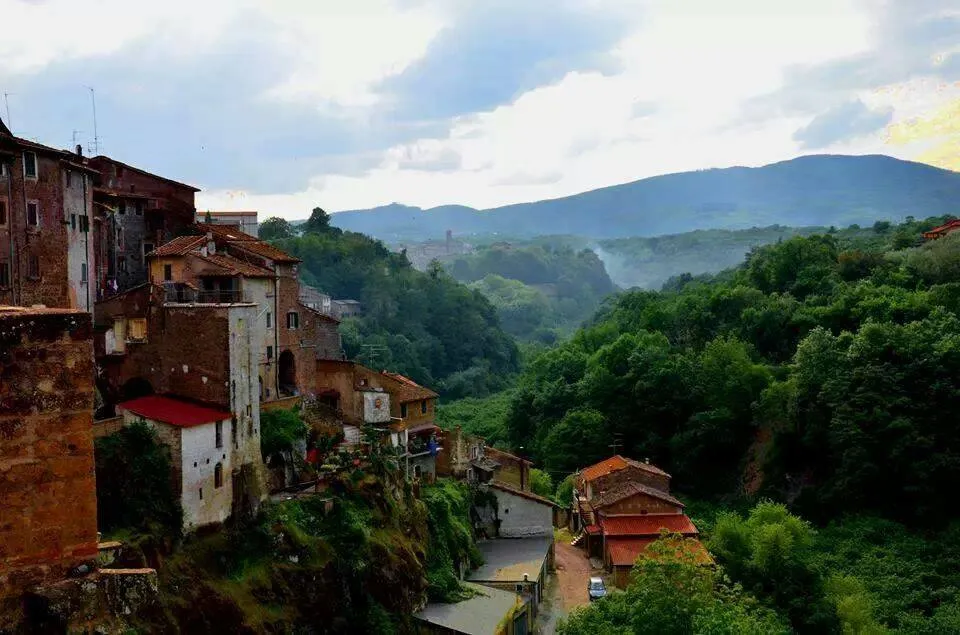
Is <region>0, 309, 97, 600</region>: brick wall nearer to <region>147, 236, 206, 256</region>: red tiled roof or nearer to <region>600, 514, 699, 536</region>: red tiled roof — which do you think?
<region>147, 236, 206, 256</region>: red tiled roof

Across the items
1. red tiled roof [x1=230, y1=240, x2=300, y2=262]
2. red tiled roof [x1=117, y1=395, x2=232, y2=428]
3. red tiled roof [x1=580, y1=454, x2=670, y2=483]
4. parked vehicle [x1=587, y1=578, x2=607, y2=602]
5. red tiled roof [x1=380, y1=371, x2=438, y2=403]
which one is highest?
red tiled roof [x1=230, y1=240, x2=300, y2=262]

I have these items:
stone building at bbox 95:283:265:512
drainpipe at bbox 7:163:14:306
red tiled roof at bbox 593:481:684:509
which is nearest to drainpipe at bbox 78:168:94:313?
stone building at bbox 95:283:265:512

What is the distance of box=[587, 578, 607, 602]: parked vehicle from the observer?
4500cm

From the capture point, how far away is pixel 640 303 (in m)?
106

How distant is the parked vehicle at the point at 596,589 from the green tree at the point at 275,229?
244 ft

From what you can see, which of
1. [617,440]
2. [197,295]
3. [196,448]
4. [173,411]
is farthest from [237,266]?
[617,440]

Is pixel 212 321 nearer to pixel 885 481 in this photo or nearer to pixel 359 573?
pixel 359 573

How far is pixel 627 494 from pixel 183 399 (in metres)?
29.4

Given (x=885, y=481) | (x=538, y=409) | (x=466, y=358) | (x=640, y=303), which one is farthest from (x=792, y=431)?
(x=466, y=358)

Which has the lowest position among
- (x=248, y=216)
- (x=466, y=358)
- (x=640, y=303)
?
(x=466, y=358)

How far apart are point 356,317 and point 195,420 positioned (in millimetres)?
80095

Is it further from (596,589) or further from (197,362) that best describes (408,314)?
(197,362)

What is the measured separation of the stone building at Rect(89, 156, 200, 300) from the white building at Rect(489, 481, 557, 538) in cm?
2131

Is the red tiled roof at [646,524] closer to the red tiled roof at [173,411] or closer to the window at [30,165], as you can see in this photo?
the red tiled roof at [173,411]
